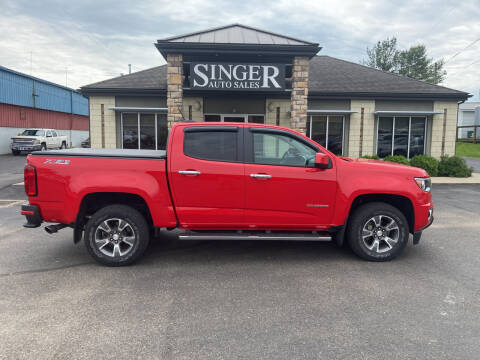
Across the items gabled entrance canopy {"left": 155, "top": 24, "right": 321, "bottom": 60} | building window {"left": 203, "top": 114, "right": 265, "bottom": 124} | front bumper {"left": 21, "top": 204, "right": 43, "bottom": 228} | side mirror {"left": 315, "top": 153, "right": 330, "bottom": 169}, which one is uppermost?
gabled entrance canopy {"left": 155, "top": 24, "right": 321, "bottom": 60}

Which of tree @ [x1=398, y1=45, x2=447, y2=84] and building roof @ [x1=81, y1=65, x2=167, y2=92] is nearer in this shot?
building roof @ [x1=81, y1=65, x2=167, y2=92]

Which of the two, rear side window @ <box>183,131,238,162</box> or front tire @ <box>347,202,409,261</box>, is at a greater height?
rear side window @ <box>183,131,238,162</box>

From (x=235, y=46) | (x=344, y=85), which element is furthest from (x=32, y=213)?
(x=344, y=85)

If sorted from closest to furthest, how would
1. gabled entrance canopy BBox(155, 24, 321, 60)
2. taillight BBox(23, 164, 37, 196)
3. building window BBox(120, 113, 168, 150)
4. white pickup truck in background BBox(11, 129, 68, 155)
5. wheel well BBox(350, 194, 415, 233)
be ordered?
taillight BBox(23, 164, 37, 196)
wheel well BBox(350, 194, 415, 233)
gabled entrance canopy BBox(155, 24, 321, 60)
building window BBox(120, 113, 168, 150)
white pickup truck in background BBox(11, 129, 68, 155)

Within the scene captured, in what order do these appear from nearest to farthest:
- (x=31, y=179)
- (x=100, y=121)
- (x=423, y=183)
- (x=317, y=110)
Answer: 1. (x=31, y=179)
2. (x=423, y=183)
3. (x=100, y=121)
4. (x=317, y=110)

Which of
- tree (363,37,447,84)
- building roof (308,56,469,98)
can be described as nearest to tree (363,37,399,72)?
tree (363,37,447,84)

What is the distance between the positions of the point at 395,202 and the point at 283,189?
1808mm

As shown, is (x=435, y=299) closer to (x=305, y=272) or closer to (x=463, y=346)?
(x=463, y=346)

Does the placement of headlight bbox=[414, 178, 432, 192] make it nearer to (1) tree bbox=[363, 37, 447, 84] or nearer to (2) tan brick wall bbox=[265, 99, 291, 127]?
(2) tan brick wall bbox=[265, 99, 291, 127]

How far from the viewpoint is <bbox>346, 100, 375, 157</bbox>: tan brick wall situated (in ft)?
55.8

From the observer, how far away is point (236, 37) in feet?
44.6

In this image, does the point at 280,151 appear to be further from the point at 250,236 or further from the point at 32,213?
the point at 32,213

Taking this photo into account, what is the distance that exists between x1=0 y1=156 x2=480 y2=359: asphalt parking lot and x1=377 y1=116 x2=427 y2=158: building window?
12.2 meters

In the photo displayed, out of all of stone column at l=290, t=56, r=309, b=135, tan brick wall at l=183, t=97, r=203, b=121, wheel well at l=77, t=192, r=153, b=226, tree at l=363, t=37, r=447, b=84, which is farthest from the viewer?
tree at l=363, t=37, r=447, b=84
